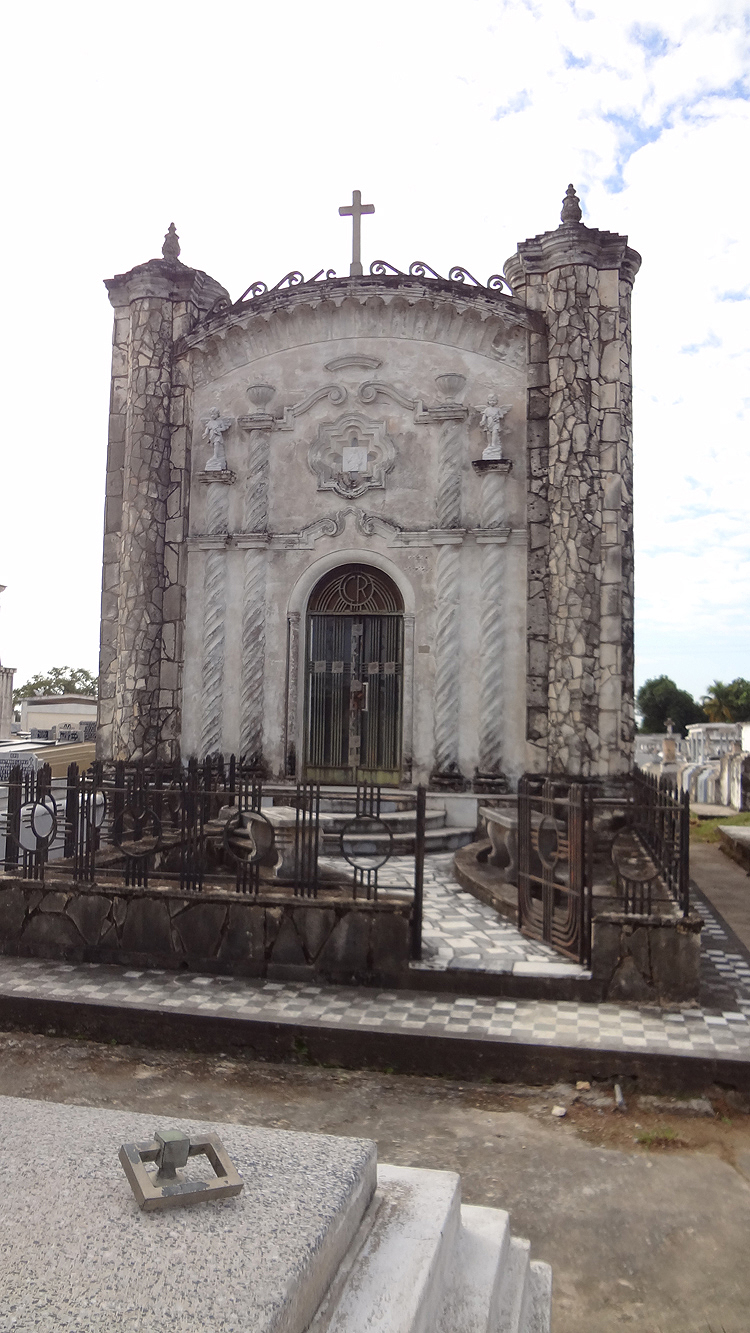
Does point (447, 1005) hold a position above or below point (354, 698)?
below

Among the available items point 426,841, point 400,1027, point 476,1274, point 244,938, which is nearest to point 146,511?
point 426,841

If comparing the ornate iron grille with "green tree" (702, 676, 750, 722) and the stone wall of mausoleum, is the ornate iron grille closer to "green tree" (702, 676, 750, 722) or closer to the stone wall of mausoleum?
the stone wall of mausoleum

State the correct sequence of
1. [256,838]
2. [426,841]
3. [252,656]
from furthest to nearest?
[252,656]
[426,841]
[256,838]

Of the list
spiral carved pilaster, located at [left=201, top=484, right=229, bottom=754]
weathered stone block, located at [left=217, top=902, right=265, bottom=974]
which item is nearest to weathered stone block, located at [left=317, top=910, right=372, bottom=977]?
weathered stone block, located at [left=217, top=902, right=265, bottom=974]

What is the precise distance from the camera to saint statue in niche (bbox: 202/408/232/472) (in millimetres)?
12609

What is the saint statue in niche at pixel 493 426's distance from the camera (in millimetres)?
11789

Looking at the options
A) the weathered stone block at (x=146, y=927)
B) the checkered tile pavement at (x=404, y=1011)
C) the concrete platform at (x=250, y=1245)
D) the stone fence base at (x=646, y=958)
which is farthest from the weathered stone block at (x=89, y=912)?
the concrete platform at (x=250, y=1245)

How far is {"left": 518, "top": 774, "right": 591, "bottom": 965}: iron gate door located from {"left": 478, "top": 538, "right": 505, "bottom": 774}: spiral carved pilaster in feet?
14.3

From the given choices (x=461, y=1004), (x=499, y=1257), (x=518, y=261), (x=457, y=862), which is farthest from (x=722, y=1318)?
(x=518, y=261)

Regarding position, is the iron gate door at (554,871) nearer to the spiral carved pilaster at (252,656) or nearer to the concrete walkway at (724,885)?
the concrete walkway at (724,885)

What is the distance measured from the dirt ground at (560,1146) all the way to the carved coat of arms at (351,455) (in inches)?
344

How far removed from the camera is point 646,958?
17.4 feet

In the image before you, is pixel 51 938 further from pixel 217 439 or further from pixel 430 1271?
pixel 217 439

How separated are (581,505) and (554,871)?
634cm
